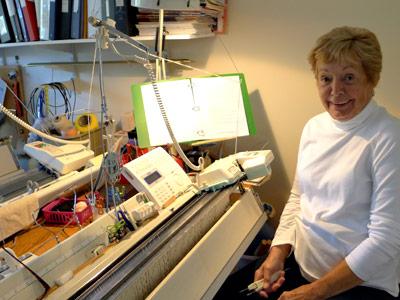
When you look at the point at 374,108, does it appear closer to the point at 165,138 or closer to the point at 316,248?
the point at 316,248

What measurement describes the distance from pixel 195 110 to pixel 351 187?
79cm

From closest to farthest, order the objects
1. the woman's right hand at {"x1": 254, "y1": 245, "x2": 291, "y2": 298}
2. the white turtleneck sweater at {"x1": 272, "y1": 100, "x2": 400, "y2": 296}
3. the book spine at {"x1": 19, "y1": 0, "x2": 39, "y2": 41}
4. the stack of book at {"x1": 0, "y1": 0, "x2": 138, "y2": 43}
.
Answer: the white turtleneck sweater at {"x1": 272, "y1": 100, "x2": 400, "y2": 296} < the woman's right hand at {"x1": 254, "y1": 245, "x2": 291, "y2": 298} < the stack of book at {"x1": 0, "y1": 0, "x2": 138, "y2": 43} < the book spine at {"x1": 19, "y1": 0, "x2": 39, "y2": 41}

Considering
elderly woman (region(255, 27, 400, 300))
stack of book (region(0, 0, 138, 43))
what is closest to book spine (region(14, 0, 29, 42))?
stack of book (region(0, 0, 138, 43))

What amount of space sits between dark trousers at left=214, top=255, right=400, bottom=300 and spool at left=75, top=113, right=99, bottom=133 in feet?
3.32

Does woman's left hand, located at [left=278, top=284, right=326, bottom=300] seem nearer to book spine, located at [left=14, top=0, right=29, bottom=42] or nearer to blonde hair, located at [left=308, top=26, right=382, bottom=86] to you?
blonde hair, located at [left=308, top=26, right=382, bottom=86]

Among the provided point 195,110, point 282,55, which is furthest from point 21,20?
point 282,55

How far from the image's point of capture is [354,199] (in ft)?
3.56

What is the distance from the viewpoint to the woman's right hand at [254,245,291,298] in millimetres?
1217

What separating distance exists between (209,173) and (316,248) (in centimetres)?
47

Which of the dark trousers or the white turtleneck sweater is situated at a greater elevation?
the white turtleneck sweater

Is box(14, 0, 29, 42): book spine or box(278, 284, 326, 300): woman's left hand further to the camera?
box(14, 0, 29, 42): book spine

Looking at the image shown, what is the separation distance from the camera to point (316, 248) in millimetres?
1177

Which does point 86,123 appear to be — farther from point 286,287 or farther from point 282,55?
point 286,287

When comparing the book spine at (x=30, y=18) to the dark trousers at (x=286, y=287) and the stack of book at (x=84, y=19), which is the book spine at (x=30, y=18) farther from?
the dark trousers at (x=286, y=287)
